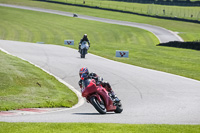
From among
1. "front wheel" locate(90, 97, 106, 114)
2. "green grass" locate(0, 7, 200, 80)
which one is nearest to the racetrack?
"front wheel" locate(90, 97, 106, 114)

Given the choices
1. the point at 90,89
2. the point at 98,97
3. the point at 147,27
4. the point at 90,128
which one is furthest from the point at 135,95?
the point at 147,27

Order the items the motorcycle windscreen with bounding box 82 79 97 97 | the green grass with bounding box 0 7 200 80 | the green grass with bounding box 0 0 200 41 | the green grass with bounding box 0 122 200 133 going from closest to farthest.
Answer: the green grass with bounding box 0 122 200 133 → the motorcycle windscreen with bounding box 82 79 97 97 → the green grass with bounding box 0 7 200 80 → the green grass with bounding box 0 0 200 41

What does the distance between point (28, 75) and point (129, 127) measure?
891 centimetres

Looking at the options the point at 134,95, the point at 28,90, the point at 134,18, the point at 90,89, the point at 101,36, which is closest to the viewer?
the point at 90,89

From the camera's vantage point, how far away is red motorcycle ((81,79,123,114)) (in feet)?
36.3

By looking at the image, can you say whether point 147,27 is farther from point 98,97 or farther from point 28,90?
point 98,97

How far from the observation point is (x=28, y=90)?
14.8 m

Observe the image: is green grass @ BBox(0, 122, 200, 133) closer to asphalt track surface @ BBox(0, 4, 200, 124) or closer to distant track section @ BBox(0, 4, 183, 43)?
asphalt track surface @ BBox(0, 4, 200, 124)

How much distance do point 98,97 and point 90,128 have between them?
2.48m

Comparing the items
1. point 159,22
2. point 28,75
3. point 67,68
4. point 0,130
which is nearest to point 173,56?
point 67,68

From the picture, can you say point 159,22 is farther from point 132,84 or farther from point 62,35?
point 132,84

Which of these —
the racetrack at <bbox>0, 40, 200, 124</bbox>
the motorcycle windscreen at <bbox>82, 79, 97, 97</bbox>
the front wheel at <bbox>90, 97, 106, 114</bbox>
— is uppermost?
the motorcycle windscreen at <bbox>82, 79, 97, 97</bbox>

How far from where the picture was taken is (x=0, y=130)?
8297mm

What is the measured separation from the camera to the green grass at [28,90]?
1279 cm
